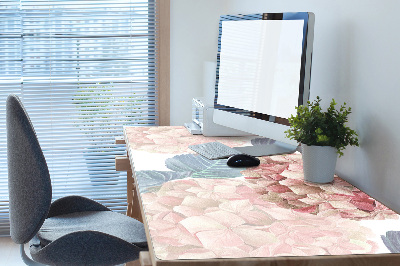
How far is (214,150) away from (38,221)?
76cm

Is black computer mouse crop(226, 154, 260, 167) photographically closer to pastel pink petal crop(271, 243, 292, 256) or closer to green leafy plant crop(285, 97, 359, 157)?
green leafy plant crop(285, 97, 359, 157)

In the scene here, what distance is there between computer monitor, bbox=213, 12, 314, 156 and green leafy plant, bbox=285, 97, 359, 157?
0.14 m

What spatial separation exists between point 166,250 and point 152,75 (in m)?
2.42

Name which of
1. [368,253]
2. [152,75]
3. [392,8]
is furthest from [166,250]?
[152,75]

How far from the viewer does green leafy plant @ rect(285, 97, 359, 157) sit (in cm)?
174

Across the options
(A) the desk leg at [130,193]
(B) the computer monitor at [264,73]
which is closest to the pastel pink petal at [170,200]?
(B) the computer monitor at [264,73]

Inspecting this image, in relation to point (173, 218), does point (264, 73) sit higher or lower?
higher

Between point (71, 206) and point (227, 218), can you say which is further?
point (71, 206)

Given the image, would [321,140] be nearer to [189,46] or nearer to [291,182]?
[291,182]

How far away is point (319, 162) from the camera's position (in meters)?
1.75

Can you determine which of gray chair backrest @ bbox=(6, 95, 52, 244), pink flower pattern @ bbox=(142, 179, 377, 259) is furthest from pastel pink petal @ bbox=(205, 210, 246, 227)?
gray chair backrest @ bbox=(6, 95, 52, 244)

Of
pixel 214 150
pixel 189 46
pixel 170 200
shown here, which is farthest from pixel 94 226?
pixel 189 46

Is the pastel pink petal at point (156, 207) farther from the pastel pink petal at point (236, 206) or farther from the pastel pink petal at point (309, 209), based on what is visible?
the pastel pink petal at point (309, 209)

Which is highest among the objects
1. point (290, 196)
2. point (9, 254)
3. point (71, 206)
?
point (290, 196)
